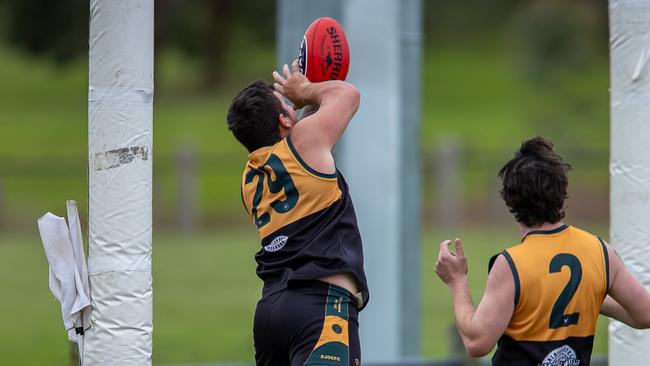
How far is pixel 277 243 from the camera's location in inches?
206

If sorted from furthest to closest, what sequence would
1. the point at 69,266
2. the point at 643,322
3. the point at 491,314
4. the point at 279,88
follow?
the point at 279,88 < the point at 69,266 < the point at 643,322 < the point at 491,314

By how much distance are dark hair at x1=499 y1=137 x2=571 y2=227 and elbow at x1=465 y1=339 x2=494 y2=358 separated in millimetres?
518

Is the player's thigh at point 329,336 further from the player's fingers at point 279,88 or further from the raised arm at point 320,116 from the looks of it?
the player's fingers at point 279,88

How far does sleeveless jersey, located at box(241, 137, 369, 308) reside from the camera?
5.16m

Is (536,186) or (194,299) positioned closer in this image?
(536,186)

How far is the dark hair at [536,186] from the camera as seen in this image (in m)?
4.56

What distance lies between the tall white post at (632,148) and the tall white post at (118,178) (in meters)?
2.36

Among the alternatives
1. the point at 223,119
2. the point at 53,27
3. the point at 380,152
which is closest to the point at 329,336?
the point at 380,152

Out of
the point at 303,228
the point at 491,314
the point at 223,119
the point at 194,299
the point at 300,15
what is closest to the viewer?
the point at 491,314

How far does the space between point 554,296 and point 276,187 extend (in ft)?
4.63

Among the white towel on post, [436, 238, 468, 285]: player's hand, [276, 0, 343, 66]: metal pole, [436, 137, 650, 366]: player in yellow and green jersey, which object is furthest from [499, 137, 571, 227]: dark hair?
[276, 0, 343, 66]: metal pole

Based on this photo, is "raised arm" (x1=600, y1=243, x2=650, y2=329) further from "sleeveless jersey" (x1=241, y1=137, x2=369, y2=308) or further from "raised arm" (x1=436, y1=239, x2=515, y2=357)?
"sleeveless jersey" (x1=241, y1=137, x2=369, y2=308)

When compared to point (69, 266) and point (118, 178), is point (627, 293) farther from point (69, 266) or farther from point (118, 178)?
point (69, 266)

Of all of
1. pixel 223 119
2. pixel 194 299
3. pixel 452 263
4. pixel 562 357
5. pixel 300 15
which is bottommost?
pixel 194 299
